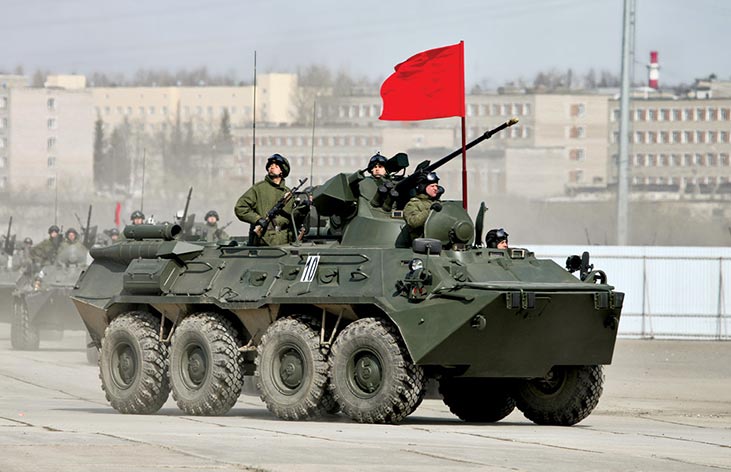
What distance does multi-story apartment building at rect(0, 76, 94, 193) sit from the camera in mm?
89688

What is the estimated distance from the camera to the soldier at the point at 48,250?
39062mm

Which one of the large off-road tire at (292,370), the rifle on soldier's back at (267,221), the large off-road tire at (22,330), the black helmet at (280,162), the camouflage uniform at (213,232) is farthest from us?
the large off-road tire at (22,330)

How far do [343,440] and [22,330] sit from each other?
21.4m

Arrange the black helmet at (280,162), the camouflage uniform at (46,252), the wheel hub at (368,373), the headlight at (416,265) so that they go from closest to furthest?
1. the headlight at (416,265)
2. the wheel hub at (368,373)
3. the black helmet at (280,162)
4. the camouflage uniform at (46,252)

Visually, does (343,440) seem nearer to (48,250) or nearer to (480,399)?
(480,399)

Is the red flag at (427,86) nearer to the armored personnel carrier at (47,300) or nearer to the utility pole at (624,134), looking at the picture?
the armored personnel carrier at (47,300)

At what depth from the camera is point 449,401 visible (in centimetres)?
2014

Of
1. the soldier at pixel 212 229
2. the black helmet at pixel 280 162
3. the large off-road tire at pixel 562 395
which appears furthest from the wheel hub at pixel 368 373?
the soldier at pixel 212 229

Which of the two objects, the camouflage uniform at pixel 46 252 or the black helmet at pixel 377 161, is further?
the camouflage uniform at pixel 46 252

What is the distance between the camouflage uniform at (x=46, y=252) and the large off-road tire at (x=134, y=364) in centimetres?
1847

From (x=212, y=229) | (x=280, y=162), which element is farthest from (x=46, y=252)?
(x=280, y=162)

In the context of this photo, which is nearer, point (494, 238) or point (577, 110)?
point (494, 238)

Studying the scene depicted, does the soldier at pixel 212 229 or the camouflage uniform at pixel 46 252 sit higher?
the soldier at pixel 212 229

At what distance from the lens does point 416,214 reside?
18.8 metres
